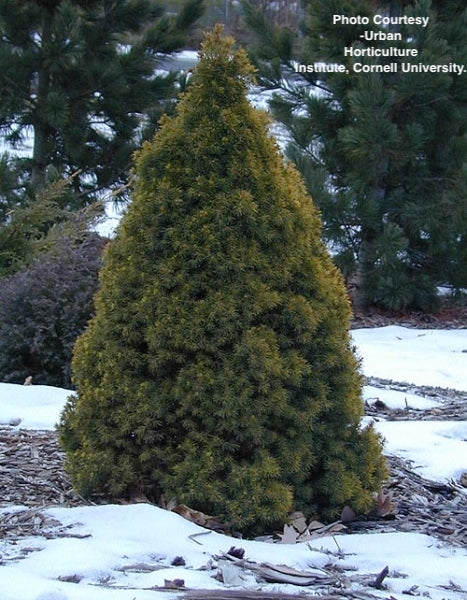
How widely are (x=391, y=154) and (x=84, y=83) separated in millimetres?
3943

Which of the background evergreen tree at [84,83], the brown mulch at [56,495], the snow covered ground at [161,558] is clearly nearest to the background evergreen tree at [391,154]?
the background evergreen tree at [84,83]

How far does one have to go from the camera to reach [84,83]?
37.7ft

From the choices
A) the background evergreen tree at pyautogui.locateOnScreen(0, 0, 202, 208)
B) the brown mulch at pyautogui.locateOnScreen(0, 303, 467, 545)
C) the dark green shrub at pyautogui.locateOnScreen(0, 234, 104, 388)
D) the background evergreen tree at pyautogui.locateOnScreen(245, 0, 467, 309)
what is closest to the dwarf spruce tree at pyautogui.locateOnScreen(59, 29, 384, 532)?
the brown mulch at pyautogui.locateOnScreen(0, 303, 467, 545)

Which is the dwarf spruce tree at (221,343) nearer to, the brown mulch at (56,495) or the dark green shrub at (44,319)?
the brown mulch at (56,495)

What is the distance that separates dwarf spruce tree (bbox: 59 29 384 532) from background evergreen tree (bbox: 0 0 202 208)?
7.78 m

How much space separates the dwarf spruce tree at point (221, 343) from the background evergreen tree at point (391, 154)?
6.79 m

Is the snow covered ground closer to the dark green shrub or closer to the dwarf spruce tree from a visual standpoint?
the dwarf spruce tree

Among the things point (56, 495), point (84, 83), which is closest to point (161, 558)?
point (56, 495)

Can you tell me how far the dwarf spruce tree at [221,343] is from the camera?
3176mm

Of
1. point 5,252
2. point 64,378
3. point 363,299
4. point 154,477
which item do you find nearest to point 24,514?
point 154,477

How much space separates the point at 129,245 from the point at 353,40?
8.00 meters

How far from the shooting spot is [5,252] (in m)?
7.34

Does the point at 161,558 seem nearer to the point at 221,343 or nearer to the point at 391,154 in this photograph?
the point at 221,343

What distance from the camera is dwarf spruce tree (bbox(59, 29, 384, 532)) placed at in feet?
10.4
